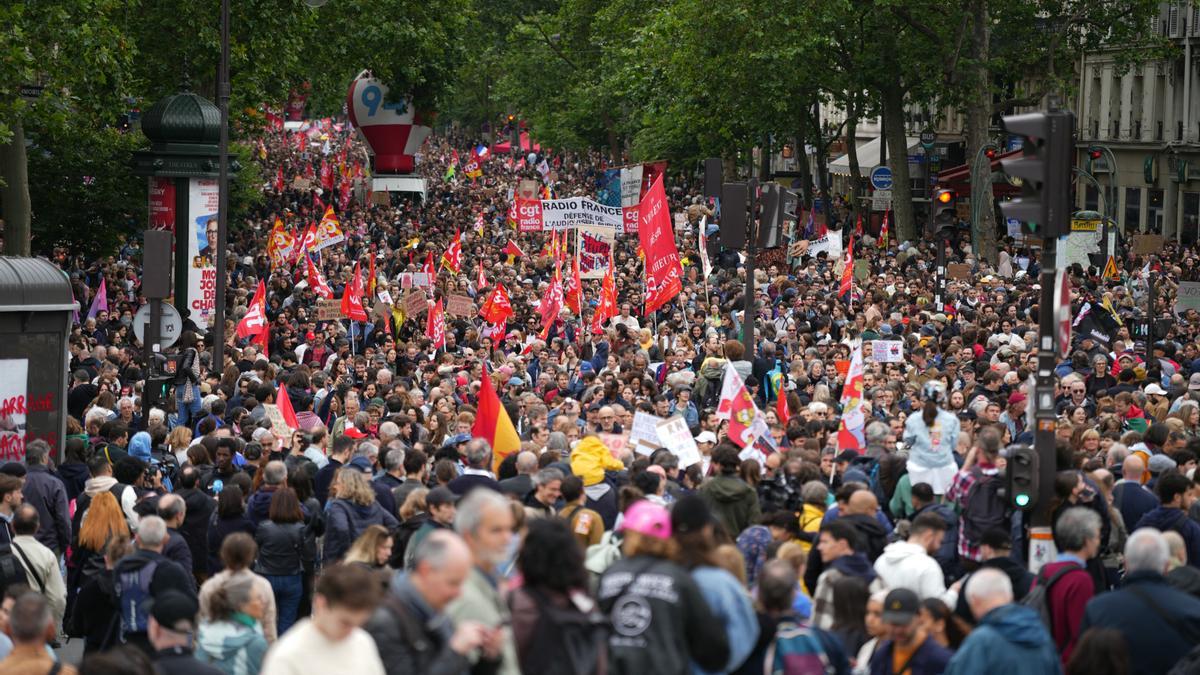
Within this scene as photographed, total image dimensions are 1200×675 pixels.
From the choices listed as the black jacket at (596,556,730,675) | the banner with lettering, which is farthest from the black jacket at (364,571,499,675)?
the banner with lettering

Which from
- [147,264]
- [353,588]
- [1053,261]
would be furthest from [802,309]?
[353,588]

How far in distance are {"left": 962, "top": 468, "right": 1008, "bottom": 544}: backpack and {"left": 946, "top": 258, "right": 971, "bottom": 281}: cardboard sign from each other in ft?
77.0

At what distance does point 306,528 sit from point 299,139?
279ft

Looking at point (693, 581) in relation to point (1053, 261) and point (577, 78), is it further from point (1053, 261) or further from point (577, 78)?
point (577, 78)

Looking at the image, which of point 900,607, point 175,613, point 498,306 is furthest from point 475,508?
point 498,306

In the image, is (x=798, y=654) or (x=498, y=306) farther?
(x=498, y=306)

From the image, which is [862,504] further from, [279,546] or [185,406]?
[185,406]

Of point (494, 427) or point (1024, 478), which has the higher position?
point (1024, 478)

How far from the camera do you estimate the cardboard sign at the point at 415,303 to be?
83.2 feet

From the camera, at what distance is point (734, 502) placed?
1055 centimetres

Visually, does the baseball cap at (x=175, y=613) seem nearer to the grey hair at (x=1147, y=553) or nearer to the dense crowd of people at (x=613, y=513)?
the dense crowd of people at (x=613, y=513)

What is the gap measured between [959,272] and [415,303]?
12.0 metres

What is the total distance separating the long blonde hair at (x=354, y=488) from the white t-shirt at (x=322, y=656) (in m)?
4.87

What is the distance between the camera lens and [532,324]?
24875 mm
